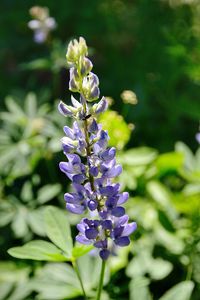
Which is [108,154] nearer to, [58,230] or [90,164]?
[90,164]

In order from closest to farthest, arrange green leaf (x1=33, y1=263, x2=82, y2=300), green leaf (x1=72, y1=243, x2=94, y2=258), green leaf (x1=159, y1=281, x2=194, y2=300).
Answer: green leaf (x1=72, y1=243, x2=94, y2=258)
green leaf (x1=159, y1=281, x2=194, y2=300)
green leaf (x1=33, y1=263, x2=82, y2=300)

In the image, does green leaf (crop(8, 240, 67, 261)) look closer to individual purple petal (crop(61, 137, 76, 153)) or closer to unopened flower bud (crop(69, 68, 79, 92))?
individual purple petal (crop(61, 137, 76, 153))

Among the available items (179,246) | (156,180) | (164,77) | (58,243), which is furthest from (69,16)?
(58,243)

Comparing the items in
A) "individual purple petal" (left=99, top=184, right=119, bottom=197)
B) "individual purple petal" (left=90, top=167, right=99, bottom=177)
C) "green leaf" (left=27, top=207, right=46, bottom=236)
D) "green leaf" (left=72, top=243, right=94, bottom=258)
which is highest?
"individual purple petal" (left=90, top=167, right=99, bottom=177)

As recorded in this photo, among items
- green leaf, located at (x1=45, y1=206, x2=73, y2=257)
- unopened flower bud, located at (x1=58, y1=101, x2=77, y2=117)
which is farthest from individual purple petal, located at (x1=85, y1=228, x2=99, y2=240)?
unopened flower bud, located at (x1=58, y1=101, x2=77, y2=117)

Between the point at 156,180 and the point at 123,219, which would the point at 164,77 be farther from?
the point at 123,219

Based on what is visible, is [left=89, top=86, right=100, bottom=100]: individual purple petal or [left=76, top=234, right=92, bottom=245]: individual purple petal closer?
[left=89, top=86, right=100, bottom=100]: individual purple petal

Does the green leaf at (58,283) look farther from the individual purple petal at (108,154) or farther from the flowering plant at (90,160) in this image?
the individual purple petal at (108,154)

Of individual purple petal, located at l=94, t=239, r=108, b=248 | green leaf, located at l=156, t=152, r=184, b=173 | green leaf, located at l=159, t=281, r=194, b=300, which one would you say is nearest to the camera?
individual purple petal, located at l=94, t=239, r=108, b=248
